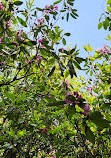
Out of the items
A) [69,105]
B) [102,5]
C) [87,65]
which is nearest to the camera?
[69,105]

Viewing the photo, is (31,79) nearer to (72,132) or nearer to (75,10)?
(72,132)

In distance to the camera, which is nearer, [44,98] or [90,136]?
[90,136]

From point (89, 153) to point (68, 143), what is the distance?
417 mm

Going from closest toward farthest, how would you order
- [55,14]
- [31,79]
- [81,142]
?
1. [81,142]
2. [55,14]
3. [31,79]

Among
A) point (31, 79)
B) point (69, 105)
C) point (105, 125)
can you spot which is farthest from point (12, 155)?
point (31, 79)

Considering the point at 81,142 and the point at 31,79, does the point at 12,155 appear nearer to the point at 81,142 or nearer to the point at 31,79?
the point at 81,142

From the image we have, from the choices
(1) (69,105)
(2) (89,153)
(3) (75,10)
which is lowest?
(2) (89,153)

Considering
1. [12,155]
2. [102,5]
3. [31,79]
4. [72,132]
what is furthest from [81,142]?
[102,5]

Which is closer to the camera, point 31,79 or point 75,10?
point 75,10

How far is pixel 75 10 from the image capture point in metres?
2.10

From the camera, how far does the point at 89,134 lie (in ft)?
2.05

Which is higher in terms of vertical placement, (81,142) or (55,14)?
(55,14)

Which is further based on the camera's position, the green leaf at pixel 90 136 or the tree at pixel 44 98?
the tree at pixel 44 98

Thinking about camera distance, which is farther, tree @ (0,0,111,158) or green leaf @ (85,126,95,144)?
tree @ (0,0,111,158)
